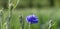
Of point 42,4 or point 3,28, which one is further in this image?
point 42,4

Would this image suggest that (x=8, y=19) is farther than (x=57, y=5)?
No

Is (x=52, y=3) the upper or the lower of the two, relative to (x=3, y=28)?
lower

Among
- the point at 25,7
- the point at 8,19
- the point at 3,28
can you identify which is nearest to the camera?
the point at 8,19

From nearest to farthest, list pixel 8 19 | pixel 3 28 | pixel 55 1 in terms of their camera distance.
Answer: pixel 8 19 → pixel 3 28 → pixel 55 1

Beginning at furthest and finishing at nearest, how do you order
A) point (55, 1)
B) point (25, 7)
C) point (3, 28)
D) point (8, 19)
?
point (55, 1) < point (25, 7) < point (3, 28) < point (8, 19)

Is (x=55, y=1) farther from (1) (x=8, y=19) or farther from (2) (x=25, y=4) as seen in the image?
(1) (x=8, y=19)

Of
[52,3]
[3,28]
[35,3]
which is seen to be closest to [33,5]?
[35,3]

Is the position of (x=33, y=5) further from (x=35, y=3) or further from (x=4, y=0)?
(x=4, y=0)

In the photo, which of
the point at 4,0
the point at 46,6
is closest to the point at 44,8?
the point at 46,6

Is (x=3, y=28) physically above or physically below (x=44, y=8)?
above
